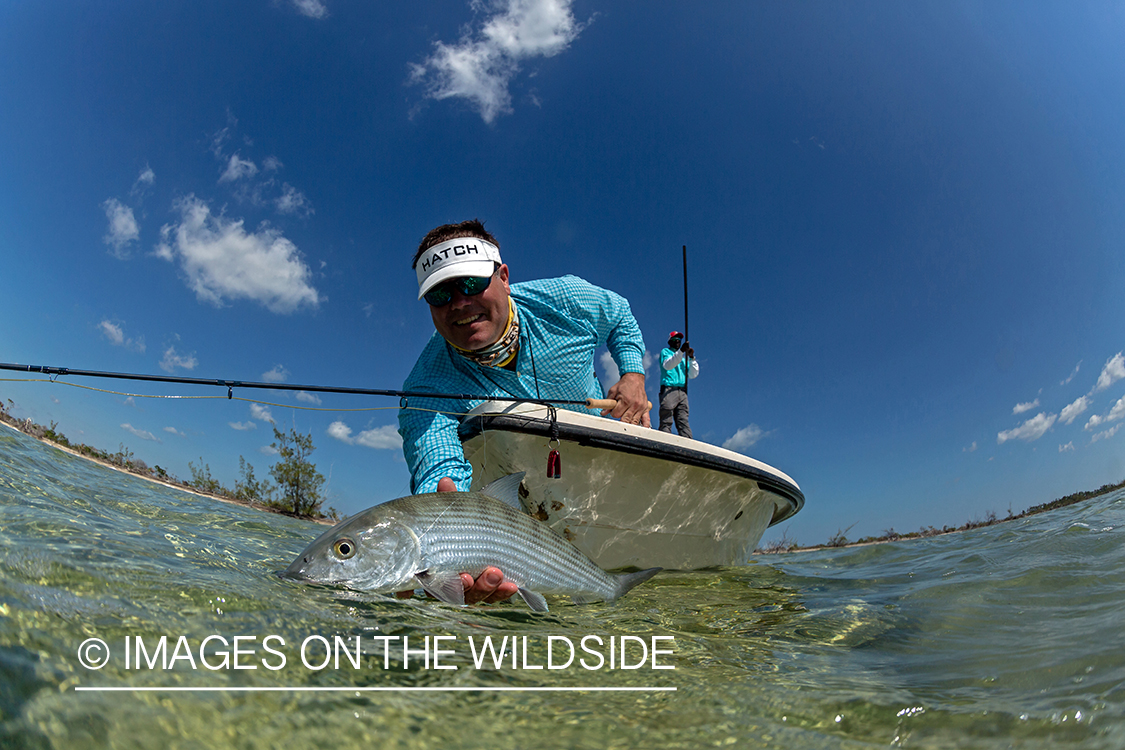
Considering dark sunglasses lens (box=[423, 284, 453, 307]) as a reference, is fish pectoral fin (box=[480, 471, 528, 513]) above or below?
below

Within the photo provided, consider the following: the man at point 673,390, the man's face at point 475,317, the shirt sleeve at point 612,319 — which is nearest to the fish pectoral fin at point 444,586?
the man's face at point 475,317

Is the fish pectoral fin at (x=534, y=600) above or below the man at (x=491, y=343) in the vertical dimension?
below

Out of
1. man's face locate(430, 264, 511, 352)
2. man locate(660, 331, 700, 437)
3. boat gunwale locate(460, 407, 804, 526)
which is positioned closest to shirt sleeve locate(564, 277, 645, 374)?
A: man's face locate(430, 264, 511, 352)

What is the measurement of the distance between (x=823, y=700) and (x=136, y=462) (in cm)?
1855

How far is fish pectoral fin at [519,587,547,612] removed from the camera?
2.32 m

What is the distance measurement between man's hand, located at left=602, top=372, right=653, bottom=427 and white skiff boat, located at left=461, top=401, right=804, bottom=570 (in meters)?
0.53

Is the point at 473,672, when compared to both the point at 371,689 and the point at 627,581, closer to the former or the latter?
the point at 371,689

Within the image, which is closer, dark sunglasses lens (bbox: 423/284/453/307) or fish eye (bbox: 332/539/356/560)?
fish eye (bbox: 332/539/356/560)

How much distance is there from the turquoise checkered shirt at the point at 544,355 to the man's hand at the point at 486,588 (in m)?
1.76

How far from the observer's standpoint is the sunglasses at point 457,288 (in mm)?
3703

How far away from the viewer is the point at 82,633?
1.17m

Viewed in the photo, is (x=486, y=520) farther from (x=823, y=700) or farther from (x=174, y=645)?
(x=823, y=700)

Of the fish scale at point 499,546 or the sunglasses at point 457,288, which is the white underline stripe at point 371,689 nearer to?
the fish scale at point 499,546

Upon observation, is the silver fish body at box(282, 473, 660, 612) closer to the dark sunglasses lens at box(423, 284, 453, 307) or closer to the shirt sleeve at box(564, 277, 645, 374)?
the dark sunglasses lens at box(423, 284, 453, 307)
